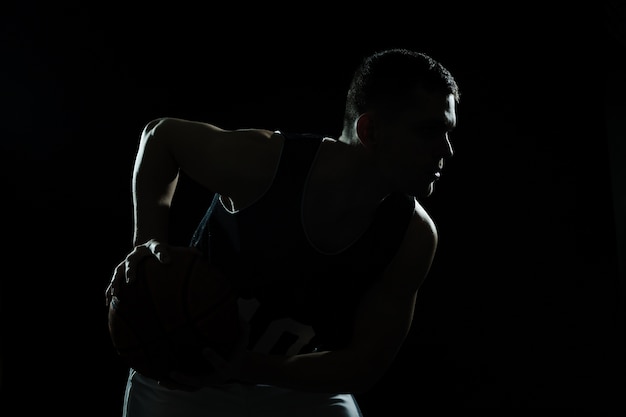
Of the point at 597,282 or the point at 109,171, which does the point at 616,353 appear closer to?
the point at 597,282

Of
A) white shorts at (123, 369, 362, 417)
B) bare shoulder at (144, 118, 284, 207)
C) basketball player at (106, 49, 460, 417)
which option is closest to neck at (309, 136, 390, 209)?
basketball player at (106, 49, 460, 417)

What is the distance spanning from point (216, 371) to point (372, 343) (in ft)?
1.23

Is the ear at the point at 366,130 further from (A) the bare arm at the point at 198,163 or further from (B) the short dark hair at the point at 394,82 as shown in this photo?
(A) the bare arm at the point at 198,163

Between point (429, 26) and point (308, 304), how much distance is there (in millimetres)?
1652

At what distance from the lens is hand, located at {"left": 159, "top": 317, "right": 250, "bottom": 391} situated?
1.09m

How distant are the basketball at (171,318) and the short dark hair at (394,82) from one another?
19.9 inches

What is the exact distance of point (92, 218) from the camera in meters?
2.63

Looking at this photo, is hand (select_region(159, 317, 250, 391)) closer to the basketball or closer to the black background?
the basketball

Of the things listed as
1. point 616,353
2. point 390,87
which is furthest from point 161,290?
point 616,353

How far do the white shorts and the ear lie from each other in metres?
0.56

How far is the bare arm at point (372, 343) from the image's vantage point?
123 cm

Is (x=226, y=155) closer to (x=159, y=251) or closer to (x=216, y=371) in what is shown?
(x=159, y=251)

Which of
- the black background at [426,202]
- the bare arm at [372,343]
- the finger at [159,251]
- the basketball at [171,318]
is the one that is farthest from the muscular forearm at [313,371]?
the black background at [426,202]

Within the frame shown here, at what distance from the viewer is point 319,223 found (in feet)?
4.42
